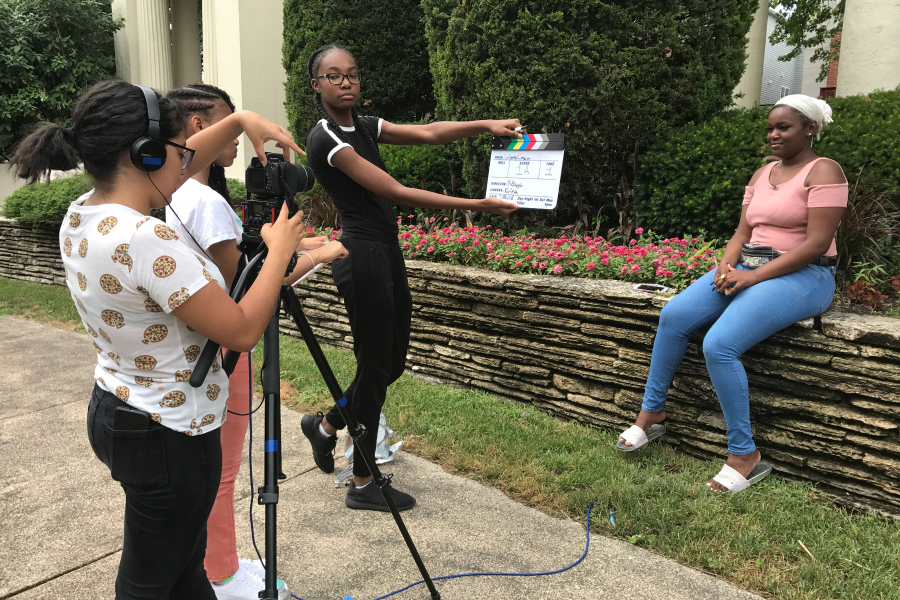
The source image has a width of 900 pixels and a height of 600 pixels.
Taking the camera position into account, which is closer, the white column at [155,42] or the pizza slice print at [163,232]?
the pizza slice print at [163,232]

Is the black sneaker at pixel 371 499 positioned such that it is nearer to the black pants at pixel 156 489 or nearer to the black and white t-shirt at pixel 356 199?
the black and white t-shirt at pixel 356 199

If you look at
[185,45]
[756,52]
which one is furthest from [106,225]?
[185,45]

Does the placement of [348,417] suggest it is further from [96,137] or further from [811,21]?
[811,21]

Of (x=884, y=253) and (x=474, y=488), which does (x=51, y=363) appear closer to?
(x=474, y=488)

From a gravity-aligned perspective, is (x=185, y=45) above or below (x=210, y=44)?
above

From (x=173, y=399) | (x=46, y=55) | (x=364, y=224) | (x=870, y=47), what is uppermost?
(x=46, y=55)

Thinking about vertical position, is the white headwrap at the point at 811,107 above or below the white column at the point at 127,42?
below

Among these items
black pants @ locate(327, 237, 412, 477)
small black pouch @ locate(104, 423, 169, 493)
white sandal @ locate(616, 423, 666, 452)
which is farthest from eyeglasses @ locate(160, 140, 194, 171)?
white sandal @ locate(616, 423, 666, 452)

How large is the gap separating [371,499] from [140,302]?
6.50 ft

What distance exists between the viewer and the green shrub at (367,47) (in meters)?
7.78

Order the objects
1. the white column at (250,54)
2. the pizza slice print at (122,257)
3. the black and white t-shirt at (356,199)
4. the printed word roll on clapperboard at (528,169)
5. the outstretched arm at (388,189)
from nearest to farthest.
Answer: the pizza slice print at (122,257) → the outstretched arm at (388,189) → the black and white t-shirt at (356,199) → the printed word roll on clapperboard at (528,169) → the white column at (250,54)

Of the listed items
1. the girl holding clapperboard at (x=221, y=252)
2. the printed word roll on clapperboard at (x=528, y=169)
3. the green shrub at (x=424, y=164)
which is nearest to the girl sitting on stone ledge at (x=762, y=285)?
the printed word roll on clapperboard at (x=528, y=169)

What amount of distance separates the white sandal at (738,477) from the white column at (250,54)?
971 centimetres

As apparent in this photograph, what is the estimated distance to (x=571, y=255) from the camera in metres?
4.51
